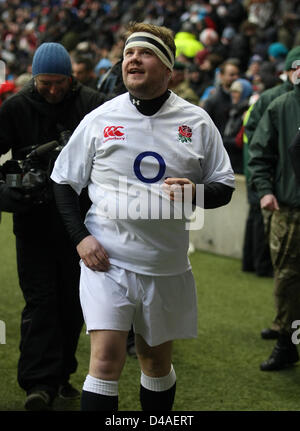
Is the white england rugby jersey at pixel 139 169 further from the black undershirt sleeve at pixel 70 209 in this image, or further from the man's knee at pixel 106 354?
the man's knee at pixel 106 354

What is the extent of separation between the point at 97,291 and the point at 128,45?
1.14 metres

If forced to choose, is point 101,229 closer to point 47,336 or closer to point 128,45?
point 128,45

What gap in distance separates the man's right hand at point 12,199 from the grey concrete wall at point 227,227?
532cm

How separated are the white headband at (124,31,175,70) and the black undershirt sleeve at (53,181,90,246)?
0.72 m

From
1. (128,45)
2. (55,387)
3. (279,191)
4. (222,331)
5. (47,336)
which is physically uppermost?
(128,45)

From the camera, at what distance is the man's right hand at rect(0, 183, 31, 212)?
434 centimetres

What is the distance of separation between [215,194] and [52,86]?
1290 millimetres

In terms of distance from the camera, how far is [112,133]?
367 centimetres

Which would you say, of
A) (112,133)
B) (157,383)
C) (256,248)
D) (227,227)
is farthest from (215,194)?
(227,227)

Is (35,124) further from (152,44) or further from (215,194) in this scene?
(215,194)

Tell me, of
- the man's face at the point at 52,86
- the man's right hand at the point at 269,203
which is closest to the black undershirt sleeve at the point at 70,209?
the man's face at the point at 52,86

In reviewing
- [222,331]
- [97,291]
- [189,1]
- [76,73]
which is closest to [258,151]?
[222,331]

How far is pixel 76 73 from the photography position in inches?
312

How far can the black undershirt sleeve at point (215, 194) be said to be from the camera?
146 inches
